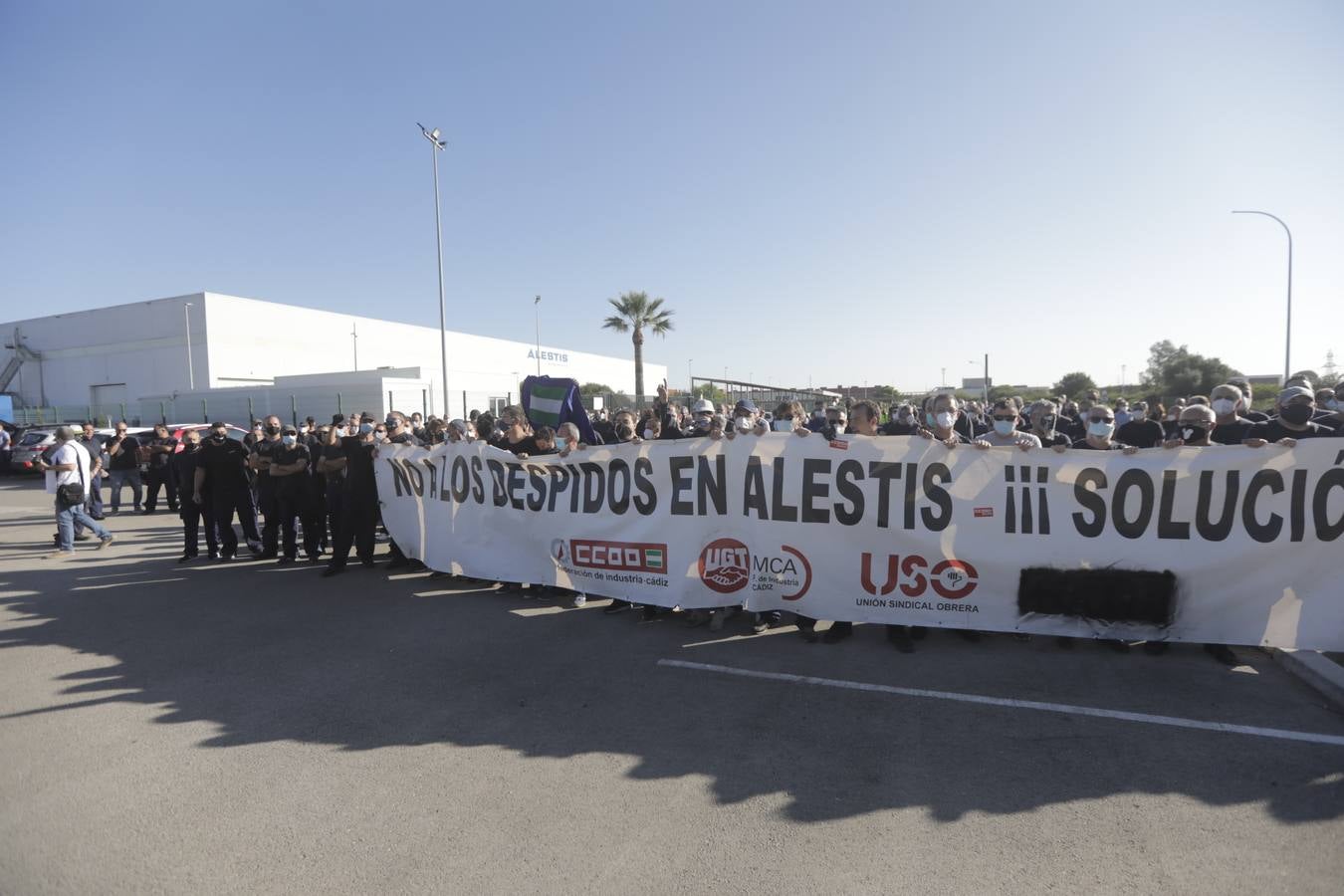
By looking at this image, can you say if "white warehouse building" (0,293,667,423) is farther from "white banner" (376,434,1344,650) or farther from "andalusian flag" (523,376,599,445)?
"white banner" (376,434,1344,650)

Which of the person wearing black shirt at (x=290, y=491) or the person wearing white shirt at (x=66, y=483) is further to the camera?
the person wearing white shirt at (x=66, y=483)

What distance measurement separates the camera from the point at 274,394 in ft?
124

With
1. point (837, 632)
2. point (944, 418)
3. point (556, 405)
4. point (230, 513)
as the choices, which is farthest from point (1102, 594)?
point (230, 513)

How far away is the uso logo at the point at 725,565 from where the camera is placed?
6129 millimetres

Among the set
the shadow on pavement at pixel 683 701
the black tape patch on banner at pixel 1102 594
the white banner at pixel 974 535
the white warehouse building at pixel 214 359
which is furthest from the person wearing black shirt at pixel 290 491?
the white warehouse building at pixel 214 359

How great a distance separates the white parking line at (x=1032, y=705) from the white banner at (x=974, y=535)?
1.00 metres

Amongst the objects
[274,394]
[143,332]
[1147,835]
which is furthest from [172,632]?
[143,332]

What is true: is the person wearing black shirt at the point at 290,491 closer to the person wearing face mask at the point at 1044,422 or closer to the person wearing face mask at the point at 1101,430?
the person wearing face mask at the point at 1101,430

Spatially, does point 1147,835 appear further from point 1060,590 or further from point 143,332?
point 143,332

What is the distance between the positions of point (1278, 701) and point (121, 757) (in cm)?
710

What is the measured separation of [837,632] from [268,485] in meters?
8.05

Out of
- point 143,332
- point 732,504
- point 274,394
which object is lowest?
point 732,504

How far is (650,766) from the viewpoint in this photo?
12.4 ft

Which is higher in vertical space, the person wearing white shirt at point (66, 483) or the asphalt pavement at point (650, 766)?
the person wearing white shirt at point (66, 483)
